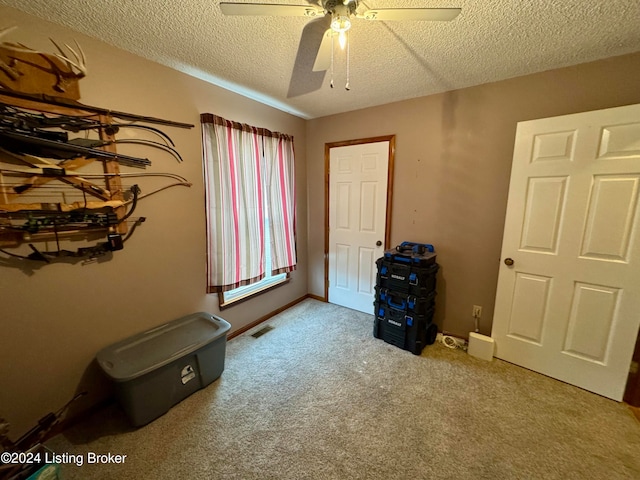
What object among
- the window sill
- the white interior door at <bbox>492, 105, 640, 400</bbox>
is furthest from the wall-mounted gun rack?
the white interior door at <bbox>492, 105, 640, 400</bbox>

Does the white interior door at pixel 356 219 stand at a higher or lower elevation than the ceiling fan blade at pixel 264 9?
lower

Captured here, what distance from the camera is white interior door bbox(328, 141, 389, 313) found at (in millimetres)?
2814

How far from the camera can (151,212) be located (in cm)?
188

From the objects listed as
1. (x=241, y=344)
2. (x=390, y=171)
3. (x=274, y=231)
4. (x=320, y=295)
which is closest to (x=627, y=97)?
(x=390, y=171)

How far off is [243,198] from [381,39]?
5.52 ft

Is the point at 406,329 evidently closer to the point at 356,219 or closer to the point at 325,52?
the point at 356,219

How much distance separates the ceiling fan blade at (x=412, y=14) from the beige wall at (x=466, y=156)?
1.44 m

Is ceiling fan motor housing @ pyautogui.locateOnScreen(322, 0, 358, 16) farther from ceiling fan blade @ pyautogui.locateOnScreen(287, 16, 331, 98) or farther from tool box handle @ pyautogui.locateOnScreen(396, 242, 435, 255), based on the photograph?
tool box handle @ pyautogui.locateOnScreen(396, 242, 435, 255)

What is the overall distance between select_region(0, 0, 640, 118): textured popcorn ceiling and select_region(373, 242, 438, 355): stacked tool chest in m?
1.53

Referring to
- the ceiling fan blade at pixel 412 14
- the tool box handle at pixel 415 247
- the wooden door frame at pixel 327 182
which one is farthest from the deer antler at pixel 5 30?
the tool box handle at pixel 415 247

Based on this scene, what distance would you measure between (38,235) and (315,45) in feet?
6.56

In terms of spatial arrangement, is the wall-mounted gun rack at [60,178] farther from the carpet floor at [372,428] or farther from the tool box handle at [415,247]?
the tool box handle at [415,247]

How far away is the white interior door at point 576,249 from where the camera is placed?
167 cm

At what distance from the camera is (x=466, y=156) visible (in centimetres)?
230
